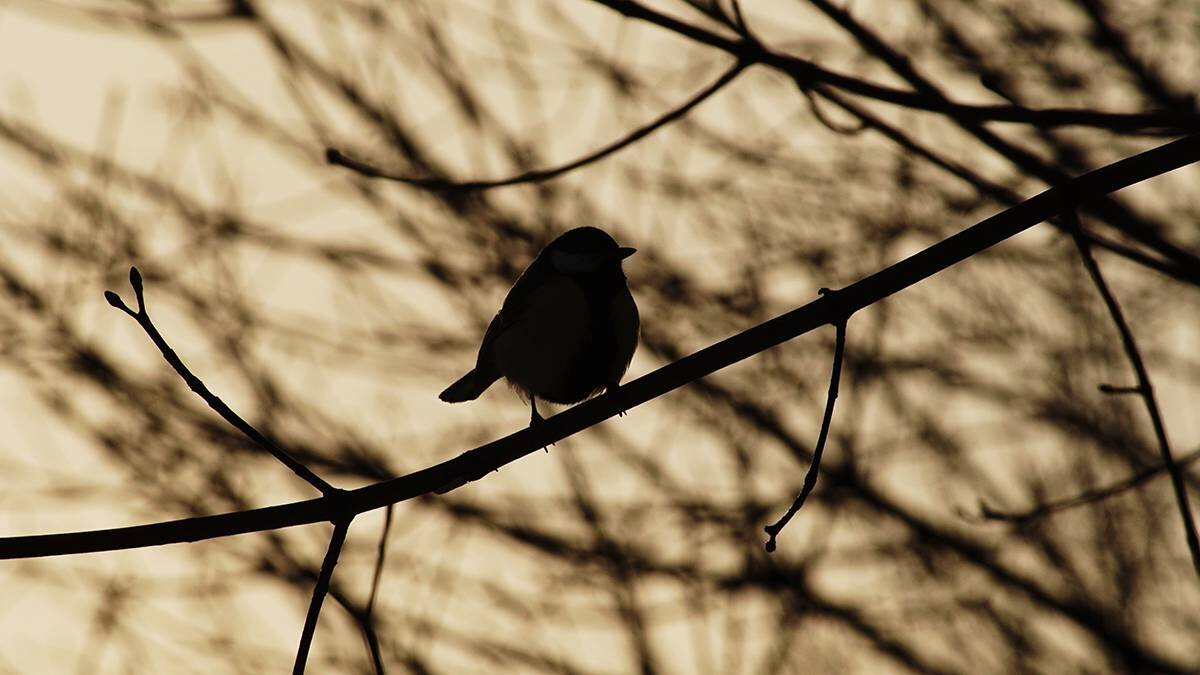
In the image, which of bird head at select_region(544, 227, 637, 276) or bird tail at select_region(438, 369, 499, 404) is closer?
bird head at select_region(544, 227, 637, 276)

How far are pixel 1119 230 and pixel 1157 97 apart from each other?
7.40 ft

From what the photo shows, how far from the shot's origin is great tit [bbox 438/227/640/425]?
3.47 metres

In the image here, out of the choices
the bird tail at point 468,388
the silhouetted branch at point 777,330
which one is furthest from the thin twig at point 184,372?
the bird tail at point 468,388

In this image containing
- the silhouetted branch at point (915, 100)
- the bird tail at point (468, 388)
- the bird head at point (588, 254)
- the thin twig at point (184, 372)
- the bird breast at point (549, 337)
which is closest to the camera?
the thin twig at point (184, 372)

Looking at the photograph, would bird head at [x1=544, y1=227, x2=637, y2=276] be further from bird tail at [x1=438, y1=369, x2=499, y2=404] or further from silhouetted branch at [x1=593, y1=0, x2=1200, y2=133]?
silhouetted branch at [x1=593, y1=0, x2=1200, y2=133]

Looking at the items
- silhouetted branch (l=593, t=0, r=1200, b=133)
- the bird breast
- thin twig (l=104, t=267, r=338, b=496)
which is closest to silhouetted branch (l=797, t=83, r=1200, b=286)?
silhouetted branch (l=593, t=0, r=1200, b=133)

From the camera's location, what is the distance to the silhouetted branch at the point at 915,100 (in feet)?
9.02

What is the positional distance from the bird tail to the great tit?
0.27 m

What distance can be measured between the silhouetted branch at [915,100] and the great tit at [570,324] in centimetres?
81

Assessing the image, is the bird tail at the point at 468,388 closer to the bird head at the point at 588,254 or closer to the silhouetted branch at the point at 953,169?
the bird head at the point at 588,254

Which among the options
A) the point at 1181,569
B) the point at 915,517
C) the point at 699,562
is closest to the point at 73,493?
the point at 699,562

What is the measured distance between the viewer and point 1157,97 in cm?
521

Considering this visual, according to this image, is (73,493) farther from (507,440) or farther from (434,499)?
(507,440)

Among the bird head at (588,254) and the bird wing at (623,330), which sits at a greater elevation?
the bird head at (588,254)
